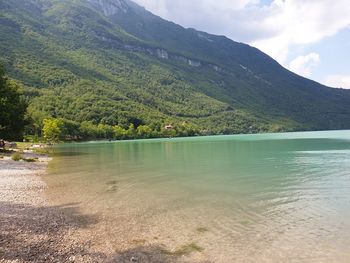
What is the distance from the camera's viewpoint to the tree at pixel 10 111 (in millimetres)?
57812

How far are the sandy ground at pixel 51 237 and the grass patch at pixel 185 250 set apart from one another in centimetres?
25

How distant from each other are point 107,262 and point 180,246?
11.4 ft

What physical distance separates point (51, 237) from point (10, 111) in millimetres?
49407

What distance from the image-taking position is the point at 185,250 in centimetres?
1443

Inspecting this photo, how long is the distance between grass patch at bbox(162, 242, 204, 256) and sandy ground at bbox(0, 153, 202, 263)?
0.83ft

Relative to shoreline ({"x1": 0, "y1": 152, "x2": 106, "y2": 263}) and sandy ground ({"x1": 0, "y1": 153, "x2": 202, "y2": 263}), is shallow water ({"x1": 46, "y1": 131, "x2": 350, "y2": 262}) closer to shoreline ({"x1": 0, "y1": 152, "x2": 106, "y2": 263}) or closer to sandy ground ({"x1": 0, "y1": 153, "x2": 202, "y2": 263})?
sandy ground ({"x1": 0, "y1": 153, "x2": 202, "y2": 263})

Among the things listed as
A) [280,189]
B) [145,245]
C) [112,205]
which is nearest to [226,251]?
[145,245]

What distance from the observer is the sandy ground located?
12.8 meters

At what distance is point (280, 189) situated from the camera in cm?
2881

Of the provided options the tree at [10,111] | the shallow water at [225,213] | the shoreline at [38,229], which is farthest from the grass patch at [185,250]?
the tree at [10,111]

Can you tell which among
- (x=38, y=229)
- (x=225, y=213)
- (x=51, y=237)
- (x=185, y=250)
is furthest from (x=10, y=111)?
(x=185, y=250)

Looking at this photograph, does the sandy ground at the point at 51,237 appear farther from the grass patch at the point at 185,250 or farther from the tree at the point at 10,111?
the tree at the point at 10,111

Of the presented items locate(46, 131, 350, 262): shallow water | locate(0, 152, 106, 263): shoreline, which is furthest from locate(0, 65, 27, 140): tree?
locate(0, 152, 106, 263): shoreline

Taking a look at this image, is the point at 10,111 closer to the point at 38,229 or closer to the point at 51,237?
the point at 38,229
